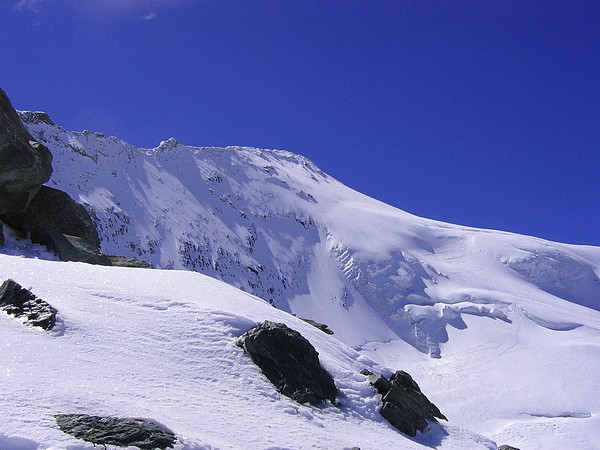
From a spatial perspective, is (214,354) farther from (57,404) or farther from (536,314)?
(536,314)

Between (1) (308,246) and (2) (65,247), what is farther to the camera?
(1) (308,246)

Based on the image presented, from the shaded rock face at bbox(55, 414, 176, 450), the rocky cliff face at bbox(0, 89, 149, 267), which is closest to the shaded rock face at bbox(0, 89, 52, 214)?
the rocky cliff face at bbox(0, 89, 149, 267)

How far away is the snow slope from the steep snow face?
65034 mm

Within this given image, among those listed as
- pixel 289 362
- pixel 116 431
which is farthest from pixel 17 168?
pixel 116 431

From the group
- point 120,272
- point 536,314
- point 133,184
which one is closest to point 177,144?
point 133,184

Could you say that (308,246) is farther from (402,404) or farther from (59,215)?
(402,404)

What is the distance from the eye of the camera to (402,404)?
1625 cm

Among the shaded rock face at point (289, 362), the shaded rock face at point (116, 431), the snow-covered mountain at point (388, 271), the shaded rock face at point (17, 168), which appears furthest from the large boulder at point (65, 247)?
the snow-covered mountain at point (388, 271)

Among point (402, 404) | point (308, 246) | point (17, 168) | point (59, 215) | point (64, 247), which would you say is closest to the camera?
point (402, 404)

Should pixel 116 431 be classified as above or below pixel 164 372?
below

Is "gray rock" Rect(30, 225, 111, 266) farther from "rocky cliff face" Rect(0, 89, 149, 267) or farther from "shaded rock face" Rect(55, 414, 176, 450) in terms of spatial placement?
"shaded rock face" Rect(55, 414, 176, 450)

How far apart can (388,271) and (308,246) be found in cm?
1897

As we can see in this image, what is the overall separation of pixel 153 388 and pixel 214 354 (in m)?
2.80

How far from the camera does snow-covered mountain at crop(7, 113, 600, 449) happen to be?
6731 centimetres
